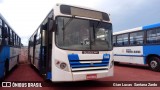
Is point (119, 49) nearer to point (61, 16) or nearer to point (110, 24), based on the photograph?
point (110, 24)

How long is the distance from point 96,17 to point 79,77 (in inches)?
102

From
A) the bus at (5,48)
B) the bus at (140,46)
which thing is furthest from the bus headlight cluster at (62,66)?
the bus at (140,46)

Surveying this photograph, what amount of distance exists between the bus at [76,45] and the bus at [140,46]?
628 centimetres

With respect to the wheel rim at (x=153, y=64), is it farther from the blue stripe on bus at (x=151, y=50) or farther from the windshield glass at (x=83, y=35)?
the windshield glass at (x=83, y=35)

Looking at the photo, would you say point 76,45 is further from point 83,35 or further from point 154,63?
point 154,63

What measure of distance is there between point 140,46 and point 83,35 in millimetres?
8679

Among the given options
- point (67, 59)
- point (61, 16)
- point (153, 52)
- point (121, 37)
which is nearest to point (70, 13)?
point (61, 16)

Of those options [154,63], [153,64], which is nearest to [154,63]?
[154,63]

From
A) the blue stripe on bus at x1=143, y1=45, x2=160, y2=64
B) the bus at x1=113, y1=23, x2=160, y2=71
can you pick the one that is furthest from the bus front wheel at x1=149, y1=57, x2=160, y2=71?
the blue stripe on bus at x1=143, y1=45, x2=160, y2=64

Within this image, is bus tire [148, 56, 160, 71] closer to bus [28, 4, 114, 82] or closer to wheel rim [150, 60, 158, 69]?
wheel rim [150, 60, 158, 69]

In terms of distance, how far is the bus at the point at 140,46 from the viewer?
1438cm

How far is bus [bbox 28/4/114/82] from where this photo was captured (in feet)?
25.9

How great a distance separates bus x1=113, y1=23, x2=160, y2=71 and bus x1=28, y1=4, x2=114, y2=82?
20.6 ft

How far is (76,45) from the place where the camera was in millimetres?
8203
